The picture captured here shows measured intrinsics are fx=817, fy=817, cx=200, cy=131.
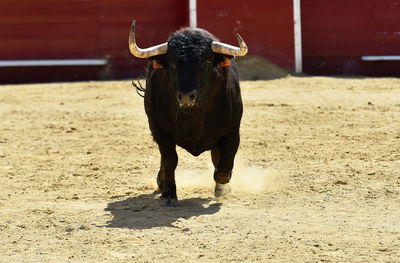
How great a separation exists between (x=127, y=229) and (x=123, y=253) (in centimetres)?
45

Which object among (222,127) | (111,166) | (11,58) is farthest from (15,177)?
(11,58)

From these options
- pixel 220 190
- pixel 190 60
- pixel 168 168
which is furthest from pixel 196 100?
pixel 220 190

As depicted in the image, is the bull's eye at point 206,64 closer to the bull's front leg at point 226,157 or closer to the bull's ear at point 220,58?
the bull's ear at point 220,58

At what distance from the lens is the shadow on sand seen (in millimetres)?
4324

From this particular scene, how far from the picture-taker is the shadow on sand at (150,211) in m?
4.32

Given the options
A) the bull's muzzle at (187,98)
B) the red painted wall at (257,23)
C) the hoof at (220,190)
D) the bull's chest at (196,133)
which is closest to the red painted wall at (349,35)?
the red painted wall at (257,23)

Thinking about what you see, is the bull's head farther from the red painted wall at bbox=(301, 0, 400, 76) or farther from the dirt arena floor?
the red painted wall at bbox=(301, 0, 400, 76)

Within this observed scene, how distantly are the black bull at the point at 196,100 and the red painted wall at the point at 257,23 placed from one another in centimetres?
603

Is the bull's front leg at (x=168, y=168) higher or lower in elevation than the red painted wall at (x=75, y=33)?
lower

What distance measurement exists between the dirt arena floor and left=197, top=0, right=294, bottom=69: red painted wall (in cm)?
160

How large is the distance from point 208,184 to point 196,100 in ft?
4.23

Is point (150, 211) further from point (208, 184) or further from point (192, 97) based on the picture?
point (208, 184)

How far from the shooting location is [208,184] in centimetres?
557

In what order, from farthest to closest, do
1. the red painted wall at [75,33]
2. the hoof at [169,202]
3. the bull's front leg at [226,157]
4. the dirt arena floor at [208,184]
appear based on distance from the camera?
the red painted wall at [75,33]
the bull's front leg at [226,157]
the hoof at [169,202]
the dirt arena floor at [208,184]
